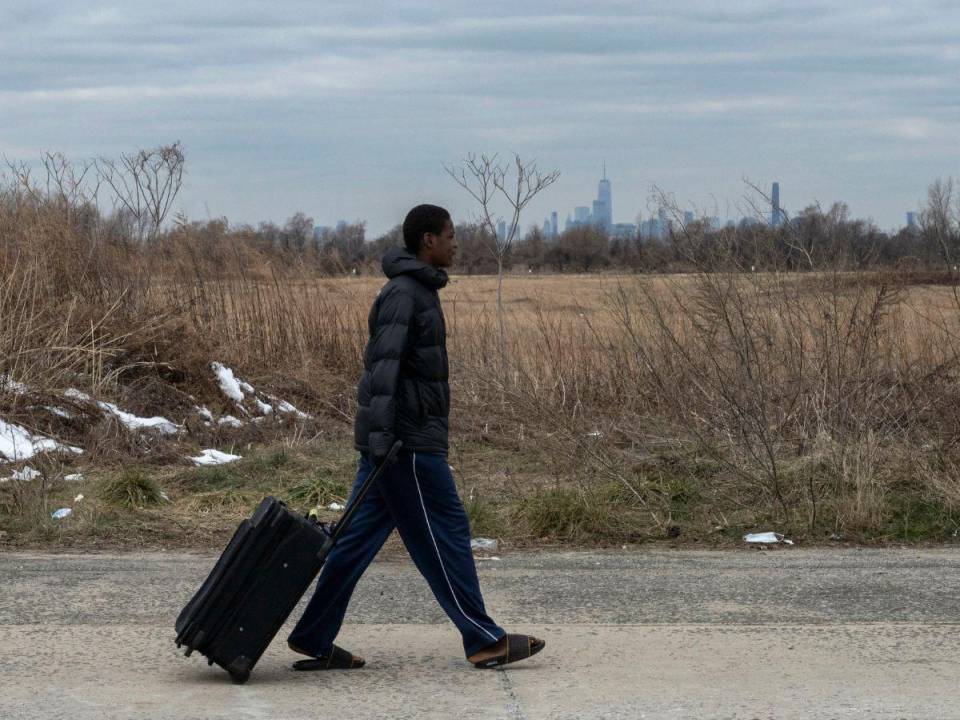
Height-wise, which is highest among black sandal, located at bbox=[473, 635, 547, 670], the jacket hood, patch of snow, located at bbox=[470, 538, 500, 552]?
the jacket hood

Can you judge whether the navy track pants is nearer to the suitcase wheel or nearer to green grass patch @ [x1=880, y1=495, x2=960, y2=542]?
the suitcase wheel

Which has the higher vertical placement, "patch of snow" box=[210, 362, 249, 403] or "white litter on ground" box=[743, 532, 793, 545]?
"patch of snow" box=[210, 362, 249, 403]

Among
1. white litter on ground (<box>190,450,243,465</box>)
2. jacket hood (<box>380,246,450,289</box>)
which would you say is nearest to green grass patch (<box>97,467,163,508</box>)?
white litter on ground (<box>190,450,243,465</box>)

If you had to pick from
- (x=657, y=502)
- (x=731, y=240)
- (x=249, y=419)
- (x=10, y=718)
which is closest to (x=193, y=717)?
(x=10, y=718)

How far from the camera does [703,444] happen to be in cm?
936

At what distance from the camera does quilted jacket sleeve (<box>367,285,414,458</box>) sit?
4.95m

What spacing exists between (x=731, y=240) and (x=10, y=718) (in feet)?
23.0

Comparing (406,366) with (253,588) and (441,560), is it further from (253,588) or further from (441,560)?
(253,588)

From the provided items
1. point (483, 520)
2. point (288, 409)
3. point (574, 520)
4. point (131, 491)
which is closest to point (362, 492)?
point (483, 520)

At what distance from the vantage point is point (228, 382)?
1332 centimetres

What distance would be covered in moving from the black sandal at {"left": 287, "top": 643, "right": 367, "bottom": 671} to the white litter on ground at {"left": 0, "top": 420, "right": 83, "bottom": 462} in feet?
19.3

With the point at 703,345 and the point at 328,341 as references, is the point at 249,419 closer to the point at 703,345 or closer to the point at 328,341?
the point at 328,341

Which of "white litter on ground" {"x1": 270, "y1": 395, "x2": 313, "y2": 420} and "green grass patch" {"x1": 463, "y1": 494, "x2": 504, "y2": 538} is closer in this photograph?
"green grass patch" {"x1": 463, "y1": 494, "x2": 504, "y2": 538}

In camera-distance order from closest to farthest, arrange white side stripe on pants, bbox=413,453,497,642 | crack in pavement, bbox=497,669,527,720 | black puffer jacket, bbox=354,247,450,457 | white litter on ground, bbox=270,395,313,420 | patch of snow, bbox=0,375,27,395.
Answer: crack in pavement, bbox=497,669,527,720 < black puffer jacket, bbox=354,247,450,457 < white side stripe on pants, bbox=413,453,497,642 < patch of snow, bbox=0,375,27,395 < white litter on ground, bbox=270,395,313,420
